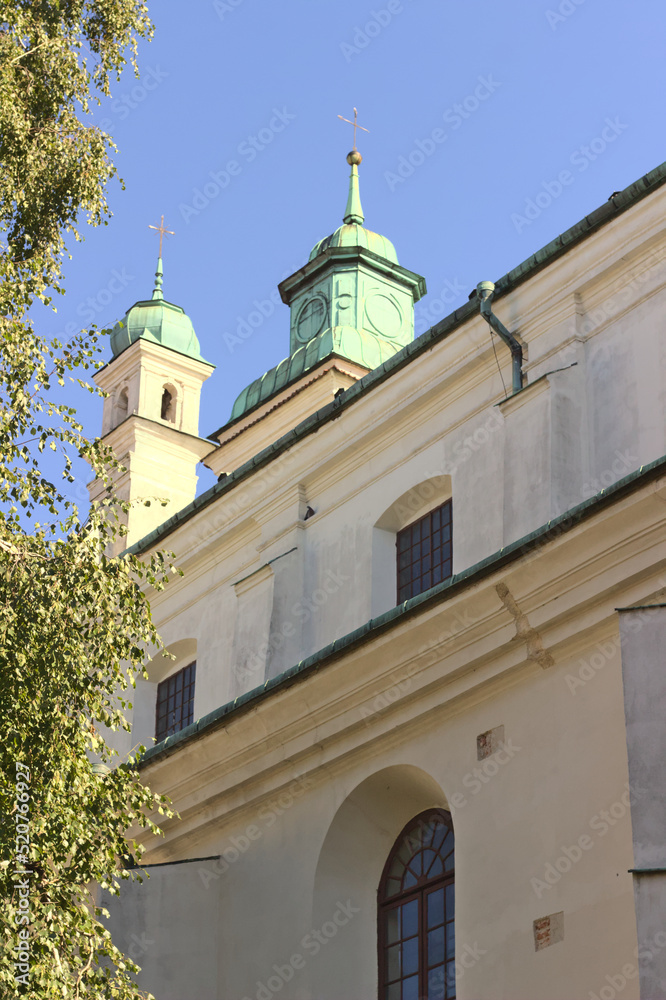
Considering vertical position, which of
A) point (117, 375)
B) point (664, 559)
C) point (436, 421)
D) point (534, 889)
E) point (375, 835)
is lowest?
point (534, 889)

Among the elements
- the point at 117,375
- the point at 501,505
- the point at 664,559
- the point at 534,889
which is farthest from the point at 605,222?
the point at 117,375

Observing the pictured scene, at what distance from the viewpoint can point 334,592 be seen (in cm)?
1717

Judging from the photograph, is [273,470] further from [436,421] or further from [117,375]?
[117,375]

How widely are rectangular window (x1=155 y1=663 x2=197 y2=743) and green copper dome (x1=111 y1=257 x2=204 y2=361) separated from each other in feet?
32.6

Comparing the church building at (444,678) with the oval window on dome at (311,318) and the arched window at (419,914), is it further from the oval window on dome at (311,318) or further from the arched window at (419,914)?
the oval window on dome at (311,318)

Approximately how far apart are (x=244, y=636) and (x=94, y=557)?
7611 millimetres

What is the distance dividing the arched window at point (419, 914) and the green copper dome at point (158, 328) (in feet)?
53.3

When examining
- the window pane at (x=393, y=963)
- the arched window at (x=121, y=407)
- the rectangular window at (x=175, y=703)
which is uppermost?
Result: the arched window at (x=121, y=407)

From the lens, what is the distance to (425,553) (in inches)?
647

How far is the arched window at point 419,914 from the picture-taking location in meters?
13.0

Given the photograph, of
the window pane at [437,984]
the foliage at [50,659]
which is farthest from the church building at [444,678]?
the foliage at [50,659]
